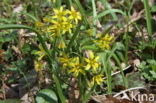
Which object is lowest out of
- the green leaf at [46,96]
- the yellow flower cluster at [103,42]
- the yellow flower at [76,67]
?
the green leaf at [46,96]

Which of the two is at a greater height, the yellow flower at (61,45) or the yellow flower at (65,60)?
the yellow flower at (61,45)

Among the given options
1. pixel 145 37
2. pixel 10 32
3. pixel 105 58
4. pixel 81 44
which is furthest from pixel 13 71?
pixel 145 37

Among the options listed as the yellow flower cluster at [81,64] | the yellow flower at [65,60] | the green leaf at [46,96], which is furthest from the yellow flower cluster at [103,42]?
the green leaf at [46,96]

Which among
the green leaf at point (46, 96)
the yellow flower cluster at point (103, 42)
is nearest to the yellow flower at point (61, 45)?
the yellow flower cluster at point (103, 42)

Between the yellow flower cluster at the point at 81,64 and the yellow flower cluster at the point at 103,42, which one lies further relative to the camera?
the yellow flower cluster at the point at 103,42

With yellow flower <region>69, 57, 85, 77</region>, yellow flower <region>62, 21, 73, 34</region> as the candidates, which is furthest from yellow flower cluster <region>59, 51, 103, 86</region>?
yellow flower <region>62, 21, 73, 34</region>

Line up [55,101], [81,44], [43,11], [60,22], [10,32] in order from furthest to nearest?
[43,11], [10,32], [81,44], [55,101], [60,22]

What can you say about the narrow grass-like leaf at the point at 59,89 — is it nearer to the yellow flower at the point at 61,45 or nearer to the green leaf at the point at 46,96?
the green leaf at the point at 46,96

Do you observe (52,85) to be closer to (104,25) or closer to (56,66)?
(56,66)
